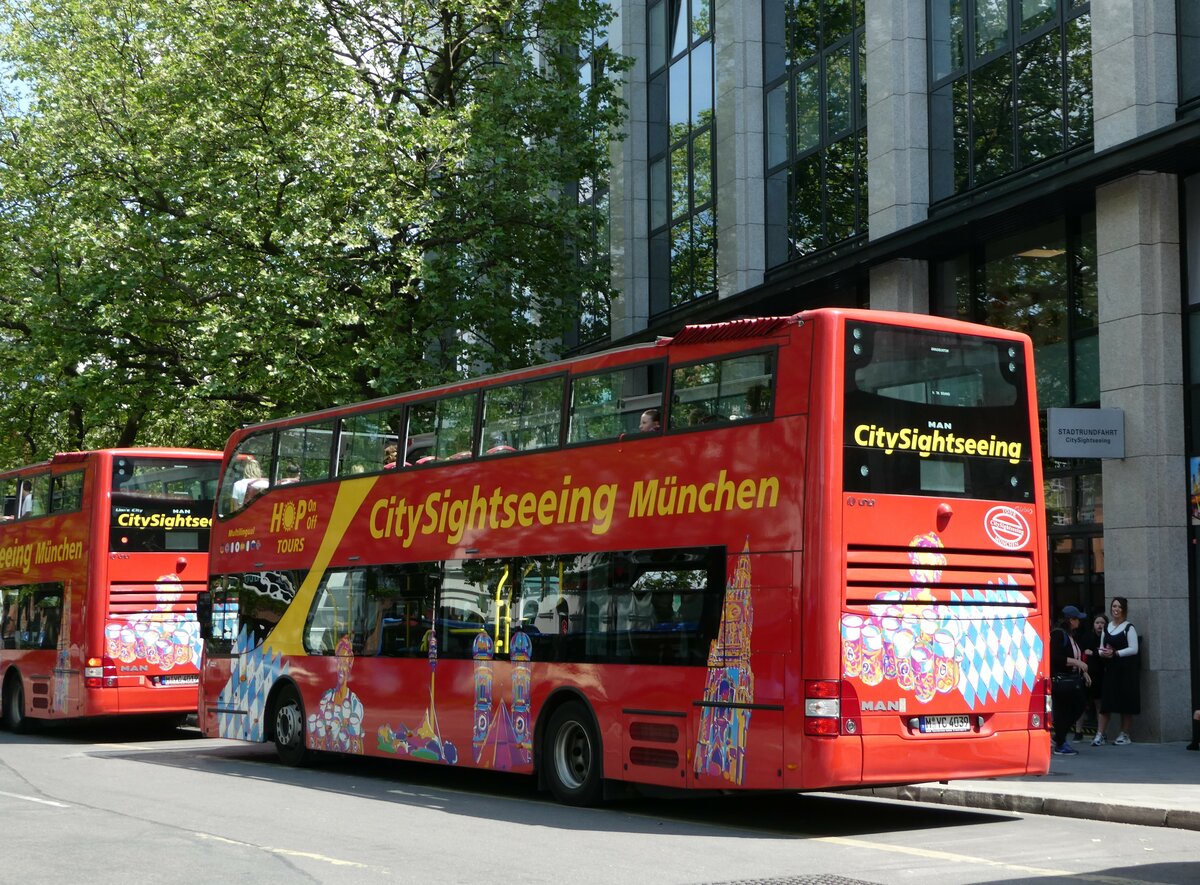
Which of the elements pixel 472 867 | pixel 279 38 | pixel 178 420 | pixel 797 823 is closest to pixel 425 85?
pixel 279 38

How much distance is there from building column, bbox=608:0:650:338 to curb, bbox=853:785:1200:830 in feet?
54.1

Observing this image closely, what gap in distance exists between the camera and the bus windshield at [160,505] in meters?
22.0

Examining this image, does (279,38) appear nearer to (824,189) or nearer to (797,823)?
(824,189)

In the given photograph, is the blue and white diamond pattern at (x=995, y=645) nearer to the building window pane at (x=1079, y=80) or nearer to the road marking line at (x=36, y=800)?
the road marking line at (x=36, y=800)

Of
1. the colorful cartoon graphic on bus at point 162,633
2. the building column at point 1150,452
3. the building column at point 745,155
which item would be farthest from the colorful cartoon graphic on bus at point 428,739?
the building column at point 745,155

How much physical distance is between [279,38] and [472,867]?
63.6 ft

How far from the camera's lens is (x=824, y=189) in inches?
953

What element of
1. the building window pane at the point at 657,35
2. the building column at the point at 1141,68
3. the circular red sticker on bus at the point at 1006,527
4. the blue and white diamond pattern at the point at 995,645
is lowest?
the blue and white diamond pattern at the point at 995,645

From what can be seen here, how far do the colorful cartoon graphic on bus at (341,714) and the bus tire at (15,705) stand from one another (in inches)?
361

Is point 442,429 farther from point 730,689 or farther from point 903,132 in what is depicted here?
point 903,132

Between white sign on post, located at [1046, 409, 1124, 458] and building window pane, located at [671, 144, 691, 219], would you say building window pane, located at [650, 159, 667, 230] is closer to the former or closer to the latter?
building window pane, located at [671, 144, 691, 219]

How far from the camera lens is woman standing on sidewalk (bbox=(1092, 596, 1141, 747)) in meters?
17.4

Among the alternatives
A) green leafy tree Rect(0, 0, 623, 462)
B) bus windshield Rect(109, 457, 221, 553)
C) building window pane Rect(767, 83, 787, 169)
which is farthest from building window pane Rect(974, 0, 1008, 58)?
bus windshield Rect(109, 457, 221, 553)

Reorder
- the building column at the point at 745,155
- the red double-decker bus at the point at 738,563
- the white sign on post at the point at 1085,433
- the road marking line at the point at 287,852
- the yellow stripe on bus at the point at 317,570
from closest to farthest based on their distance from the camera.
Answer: the road marking line at the point at 287,852, the red double-decker bus at the point at 738,563, the yellow stripe on bus at the point at 317,570, the white sign on post at the point at 1085,433, the building column at the point at 745,155
